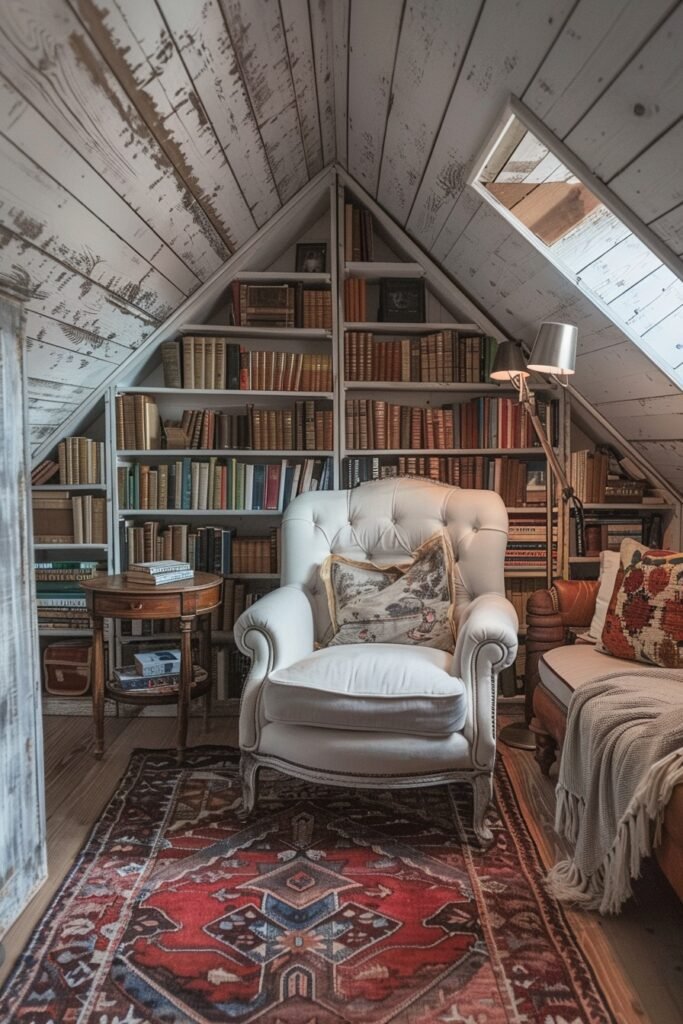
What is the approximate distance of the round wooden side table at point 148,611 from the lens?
255 cm

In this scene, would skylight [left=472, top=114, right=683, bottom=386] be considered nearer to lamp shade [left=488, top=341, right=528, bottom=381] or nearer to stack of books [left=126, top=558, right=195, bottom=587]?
lamp shade [left=488, top=341, right=528, bottom=381]

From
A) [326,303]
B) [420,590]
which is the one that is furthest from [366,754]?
[326,303]

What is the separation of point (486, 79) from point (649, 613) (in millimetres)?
1553

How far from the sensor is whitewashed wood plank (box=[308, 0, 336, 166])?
211cm

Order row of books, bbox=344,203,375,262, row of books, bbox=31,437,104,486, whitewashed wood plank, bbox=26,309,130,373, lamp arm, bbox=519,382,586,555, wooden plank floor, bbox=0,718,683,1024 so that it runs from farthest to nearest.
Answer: row of books, bbox=344,203,375,262 → row of books, bbox=31,437,104,486 → lamp arm, bbox=519,382,586,555 → whitewashed wood plank, bbox=26,309,130,373 → wooden plank floor, bbox=0,718,683,1024

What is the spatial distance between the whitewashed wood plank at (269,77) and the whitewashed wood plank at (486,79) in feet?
1.72

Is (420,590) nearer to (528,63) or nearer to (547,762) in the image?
(547,762)

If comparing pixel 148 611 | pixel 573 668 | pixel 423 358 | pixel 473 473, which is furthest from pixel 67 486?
pixel 573 668

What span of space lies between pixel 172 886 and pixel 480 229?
2334mm

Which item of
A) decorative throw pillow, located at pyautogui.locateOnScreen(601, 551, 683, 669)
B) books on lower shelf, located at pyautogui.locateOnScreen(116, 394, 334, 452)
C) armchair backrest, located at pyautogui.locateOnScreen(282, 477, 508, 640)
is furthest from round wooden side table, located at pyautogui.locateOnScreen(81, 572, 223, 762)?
decorative throw pillow, located at pyautogui.locateOnScreen(601, 551, 683, 669)

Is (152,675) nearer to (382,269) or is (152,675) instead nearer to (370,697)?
(370,697)

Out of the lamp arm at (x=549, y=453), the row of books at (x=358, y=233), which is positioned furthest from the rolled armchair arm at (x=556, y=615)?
the row of books at (x=358, y=233)

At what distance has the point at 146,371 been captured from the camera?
3.30 metres

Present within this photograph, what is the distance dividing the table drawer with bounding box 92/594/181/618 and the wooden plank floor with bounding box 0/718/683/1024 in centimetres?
56
